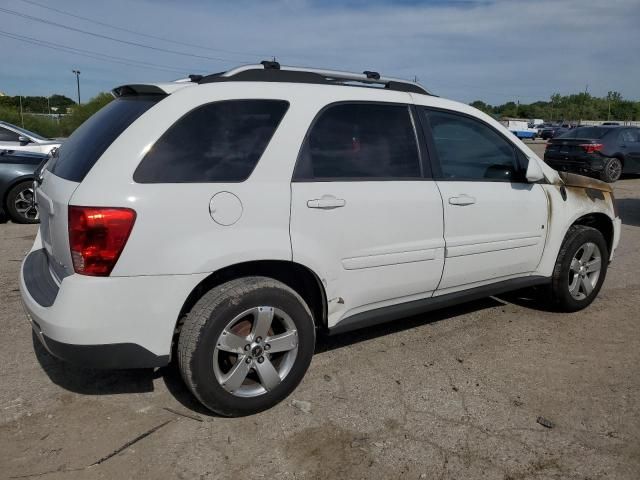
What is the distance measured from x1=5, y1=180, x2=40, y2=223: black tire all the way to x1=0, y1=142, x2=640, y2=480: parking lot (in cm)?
453

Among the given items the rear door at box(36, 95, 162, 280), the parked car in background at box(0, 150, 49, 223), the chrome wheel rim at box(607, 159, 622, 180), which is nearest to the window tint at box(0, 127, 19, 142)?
the parked car in background at box(0, 150, 49, 223)

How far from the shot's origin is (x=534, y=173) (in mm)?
4016

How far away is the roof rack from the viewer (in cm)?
307

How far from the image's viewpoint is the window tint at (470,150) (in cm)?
375

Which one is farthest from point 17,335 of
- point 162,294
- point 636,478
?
point 636,478

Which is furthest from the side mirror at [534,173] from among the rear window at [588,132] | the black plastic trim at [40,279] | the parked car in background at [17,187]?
the rear window at [588,132]

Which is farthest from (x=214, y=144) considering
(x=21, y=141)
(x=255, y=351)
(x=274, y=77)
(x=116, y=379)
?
(x=21, y=141)

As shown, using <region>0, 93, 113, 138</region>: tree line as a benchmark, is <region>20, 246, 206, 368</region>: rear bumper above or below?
below

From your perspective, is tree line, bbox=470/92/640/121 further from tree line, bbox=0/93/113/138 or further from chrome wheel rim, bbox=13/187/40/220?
chrome wheel rim, bbox=13/187/40/220

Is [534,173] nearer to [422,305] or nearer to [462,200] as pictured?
[462,200]

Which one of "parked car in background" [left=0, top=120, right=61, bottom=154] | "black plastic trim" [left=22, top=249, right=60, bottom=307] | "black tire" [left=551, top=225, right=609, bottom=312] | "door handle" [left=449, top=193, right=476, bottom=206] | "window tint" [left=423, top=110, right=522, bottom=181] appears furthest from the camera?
"parked car in background" [left=0, top=120, right=61, bottom=154]

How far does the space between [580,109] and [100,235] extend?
115053 millimetres

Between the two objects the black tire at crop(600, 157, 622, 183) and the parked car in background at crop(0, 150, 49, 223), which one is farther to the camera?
the black tire at crop(600, 157, 622, 183)

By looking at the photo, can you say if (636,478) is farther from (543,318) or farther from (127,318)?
(127,318)
